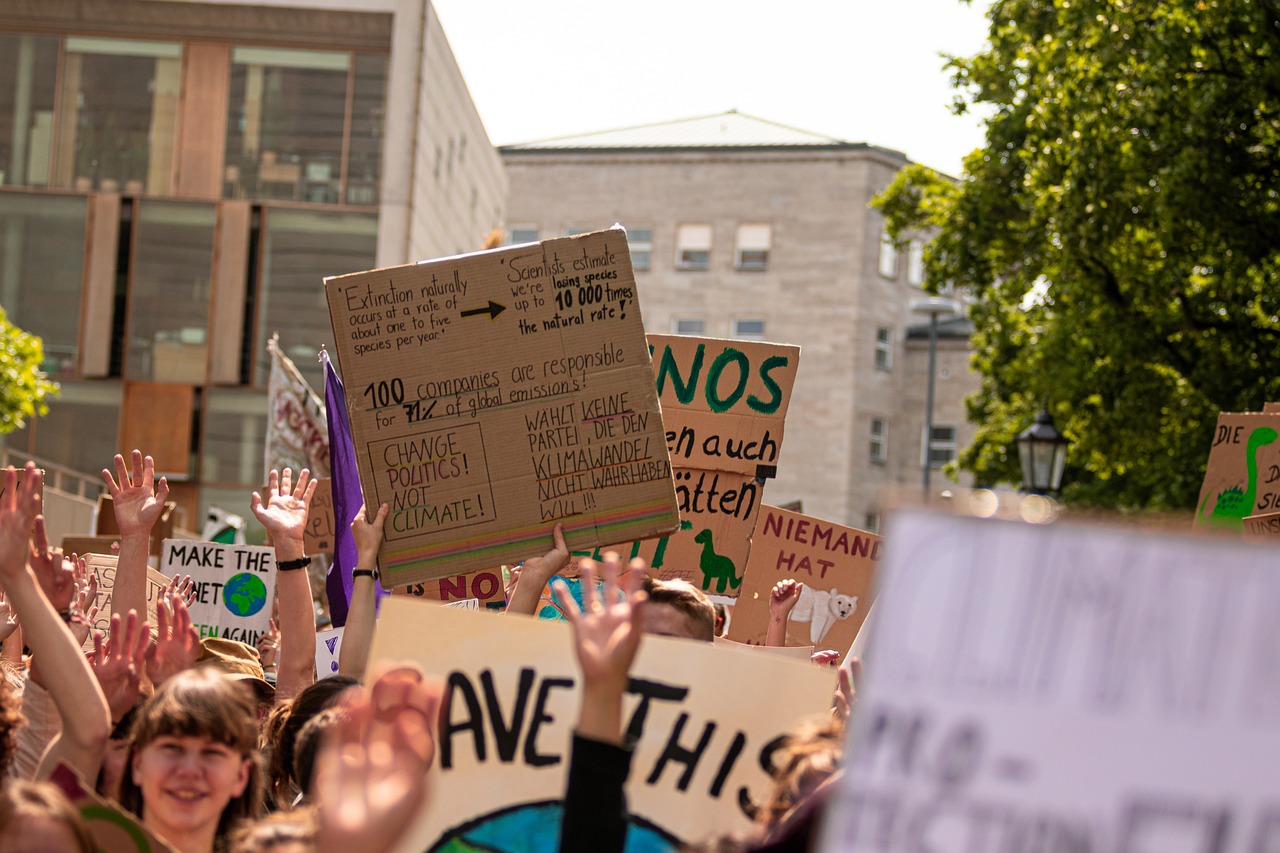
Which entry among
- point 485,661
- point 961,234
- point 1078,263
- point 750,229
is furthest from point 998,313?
point 750,229

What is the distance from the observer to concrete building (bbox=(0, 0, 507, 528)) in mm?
26797

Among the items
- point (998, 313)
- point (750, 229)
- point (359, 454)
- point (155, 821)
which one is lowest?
point (155, 821)

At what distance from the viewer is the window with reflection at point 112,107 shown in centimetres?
2708

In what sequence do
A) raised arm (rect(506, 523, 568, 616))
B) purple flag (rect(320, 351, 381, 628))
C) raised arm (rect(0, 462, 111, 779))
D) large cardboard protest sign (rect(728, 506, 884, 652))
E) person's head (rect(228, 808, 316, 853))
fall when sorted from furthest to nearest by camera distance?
large cardboard protest sign (rect(728, 506, 884, 652))
purple flag (rect(320, 351, 381, 628))
raised arm (rect(506, 523, 568, 616))
raised arm (rect(0, 462, 111, 779))
person's head (rect(228, 808, 316, 853))

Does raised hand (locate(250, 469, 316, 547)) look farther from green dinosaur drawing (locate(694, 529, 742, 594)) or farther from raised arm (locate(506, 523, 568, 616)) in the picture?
green dinosaur drawing (locate(694, 529, 742, 594))

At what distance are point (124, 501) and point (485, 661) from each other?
2.00 meters

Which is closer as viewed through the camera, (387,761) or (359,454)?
(387,761)

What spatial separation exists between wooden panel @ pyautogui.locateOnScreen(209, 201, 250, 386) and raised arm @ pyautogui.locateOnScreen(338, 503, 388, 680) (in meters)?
23.3

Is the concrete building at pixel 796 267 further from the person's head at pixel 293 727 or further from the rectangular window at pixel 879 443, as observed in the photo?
the person's head at pixel 293 727

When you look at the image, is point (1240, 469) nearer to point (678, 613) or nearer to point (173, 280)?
point (678, 613)

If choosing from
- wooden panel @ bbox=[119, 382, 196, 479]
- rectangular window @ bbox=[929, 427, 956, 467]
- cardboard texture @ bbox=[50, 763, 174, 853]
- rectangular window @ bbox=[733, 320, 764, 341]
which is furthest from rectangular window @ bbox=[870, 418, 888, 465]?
cardboard texture @ bbox=[50, 763, 174, 853]

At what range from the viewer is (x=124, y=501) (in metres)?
4.58

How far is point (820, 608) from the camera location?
23.2 feet

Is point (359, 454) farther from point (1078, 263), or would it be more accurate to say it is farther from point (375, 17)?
point (375, 17)
